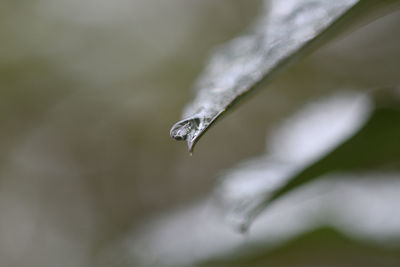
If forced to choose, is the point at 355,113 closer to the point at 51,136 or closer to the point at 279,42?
the point at 279,42

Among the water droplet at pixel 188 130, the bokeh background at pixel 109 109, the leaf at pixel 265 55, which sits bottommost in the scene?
the water droplet at pixel 188 130

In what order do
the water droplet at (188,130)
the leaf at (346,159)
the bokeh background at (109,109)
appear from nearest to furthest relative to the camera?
→ the water droplet at (188,130) < the leaf at (346,159) < the bokeh background at (109,109)

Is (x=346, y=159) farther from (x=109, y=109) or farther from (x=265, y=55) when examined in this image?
(x=109, y=109)

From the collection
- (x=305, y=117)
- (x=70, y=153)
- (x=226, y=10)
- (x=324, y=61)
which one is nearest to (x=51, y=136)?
(x=70, y=153)

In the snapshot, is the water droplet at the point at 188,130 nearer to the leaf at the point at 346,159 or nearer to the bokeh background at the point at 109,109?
the leaf at the point at 346,159

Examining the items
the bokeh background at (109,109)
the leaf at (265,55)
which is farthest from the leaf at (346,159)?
the bokeh background at (109,109)

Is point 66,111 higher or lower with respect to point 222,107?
higher

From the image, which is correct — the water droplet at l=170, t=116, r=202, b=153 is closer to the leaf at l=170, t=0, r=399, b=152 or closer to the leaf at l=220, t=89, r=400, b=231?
the leaf at l=170, t=0, r=399, b=152
